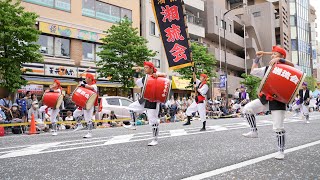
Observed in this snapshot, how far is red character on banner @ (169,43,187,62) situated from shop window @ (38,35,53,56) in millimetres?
12675

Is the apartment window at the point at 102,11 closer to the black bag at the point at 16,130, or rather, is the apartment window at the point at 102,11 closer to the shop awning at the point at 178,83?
the shop awning at the point at 178,83

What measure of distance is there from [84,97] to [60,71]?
1445cm

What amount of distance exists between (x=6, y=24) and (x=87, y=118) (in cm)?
899

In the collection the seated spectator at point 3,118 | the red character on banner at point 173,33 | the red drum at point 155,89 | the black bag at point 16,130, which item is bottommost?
the black bag at point 16,130

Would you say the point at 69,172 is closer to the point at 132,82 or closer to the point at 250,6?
the point at 132,82

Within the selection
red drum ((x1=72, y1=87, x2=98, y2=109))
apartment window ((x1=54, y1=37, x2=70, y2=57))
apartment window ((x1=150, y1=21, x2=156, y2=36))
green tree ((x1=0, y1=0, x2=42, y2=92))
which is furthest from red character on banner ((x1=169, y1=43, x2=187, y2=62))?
apartment window ((x1=150, y1=21, x2=156, y2=36))

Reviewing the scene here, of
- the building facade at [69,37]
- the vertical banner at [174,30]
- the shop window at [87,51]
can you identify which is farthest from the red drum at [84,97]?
the shop window at [87,51]

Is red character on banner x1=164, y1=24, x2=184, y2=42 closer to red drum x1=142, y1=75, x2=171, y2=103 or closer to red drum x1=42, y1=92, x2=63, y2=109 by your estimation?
red drum x1=42, y1=92, x2=63, y2=109

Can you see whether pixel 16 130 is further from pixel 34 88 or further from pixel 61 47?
pixel 61 47

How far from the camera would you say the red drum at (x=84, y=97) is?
9414 mm

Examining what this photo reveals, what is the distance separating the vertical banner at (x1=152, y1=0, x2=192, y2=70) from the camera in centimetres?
1225

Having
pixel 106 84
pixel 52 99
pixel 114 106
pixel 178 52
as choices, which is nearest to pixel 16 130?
pixel 52 99

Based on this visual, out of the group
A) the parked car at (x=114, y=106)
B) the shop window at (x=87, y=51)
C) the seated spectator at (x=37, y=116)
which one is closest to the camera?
the seated spectator at (x=37, y=116)

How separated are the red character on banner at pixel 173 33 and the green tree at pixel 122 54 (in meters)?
9.65
